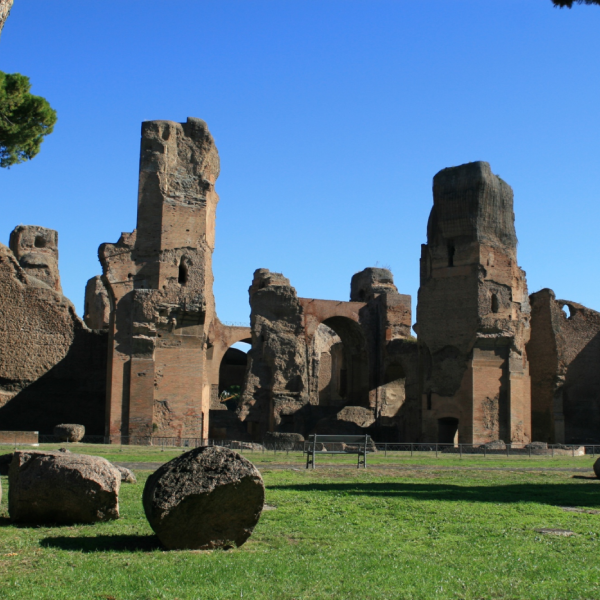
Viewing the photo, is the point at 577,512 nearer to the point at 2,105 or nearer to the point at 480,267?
the point at 2,105

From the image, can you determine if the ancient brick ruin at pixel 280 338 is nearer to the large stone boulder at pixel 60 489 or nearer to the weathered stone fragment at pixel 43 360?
the weathered stone fragment at pixel 43 360

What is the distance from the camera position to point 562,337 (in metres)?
32.2

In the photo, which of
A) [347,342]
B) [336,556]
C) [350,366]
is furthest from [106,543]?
[347,342]

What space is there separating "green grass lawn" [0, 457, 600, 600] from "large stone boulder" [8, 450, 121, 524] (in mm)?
196

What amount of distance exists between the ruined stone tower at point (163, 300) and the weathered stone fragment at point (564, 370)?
1448 centimetres

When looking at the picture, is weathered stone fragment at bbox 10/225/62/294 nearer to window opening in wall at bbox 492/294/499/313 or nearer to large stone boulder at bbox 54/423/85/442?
large stone boulder at bbox 54/423/85/442

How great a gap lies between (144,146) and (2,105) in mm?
6710

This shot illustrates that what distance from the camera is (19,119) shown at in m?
17.5

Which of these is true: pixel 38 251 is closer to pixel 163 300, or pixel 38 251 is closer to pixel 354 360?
pixel 163 300

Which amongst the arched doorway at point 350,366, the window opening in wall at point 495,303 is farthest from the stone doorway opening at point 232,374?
the window opening in wall at point 495,303

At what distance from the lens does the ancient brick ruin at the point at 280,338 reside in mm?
23156

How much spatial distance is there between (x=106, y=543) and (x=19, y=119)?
1390 centimetres

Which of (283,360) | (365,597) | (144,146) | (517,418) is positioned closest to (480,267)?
(517,418)

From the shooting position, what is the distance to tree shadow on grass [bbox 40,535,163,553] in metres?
5.57
